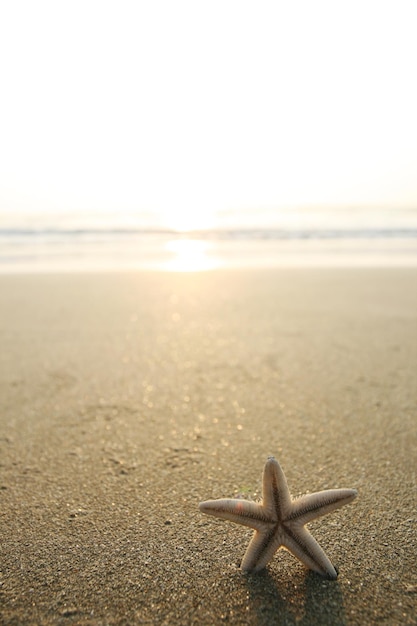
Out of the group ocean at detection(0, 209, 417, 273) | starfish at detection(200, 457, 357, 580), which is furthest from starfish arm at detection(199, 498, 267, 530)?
ocean at detection(0, 209, 417, 273)

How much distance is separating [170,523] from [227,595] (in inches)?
14.9

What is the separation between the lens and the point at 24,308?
5285mm

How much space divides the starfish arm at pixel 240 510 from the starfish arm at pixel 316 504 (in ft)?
0.27

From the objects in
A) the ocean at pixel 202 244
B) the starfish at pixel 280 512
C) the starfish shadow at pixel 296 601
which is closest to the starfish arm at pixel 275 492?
the starfish at pixel 280 512

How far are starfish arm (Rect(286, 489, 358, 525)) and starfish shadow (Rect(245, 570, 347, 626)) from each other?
8.1 inches

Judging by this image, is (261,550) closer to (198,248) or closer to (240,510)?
(240,510)

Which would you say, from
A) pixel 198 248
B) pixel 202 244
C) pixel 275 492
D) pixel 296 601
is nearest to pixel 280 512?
pixel 275 492

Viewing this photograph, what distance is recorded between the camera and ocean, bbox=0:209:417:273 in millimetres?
9570

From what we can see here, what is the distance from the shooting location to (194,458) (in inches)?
88.5

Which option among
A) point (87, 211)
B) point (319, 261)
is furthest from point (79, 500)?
point (87, 211)

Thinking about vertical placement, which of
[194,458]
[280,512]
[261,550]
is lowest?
[194,458]

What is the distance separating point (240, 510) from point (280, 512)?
11 cm

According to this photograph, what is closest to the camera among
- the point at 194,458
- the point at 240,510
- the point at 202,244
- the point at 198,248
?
the point at 240,510

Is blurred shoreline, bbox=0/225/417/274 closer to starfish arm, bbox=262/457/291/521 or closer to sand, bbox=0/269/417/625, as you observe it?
sand, bbox=0/269/417/625
